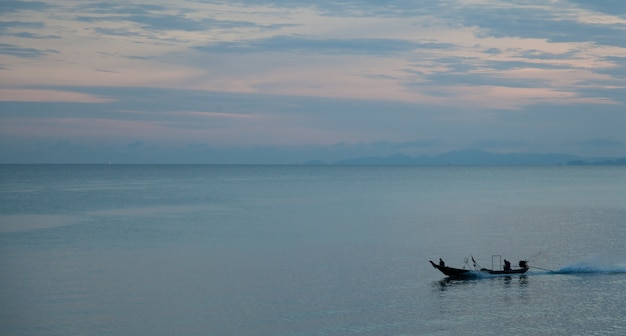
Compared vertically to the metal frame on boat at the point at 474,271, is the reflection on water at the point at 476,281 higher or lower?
lower

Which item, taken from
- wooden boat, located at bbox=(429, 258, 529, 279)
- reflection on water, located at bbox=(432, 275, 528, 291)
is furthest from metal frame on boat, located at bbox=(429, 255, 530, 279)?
reflection on water, located at bbox=(432, 275, 528, 291)

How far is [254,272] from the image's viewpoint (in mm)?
45438

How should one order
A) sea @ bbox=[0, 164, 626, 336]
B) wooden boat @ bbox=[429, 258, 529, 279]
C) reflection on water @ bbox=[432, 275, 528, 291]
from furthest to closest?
wooden boat @ bbox=[429, 258, 529, 279], reflection on water @ bbox=[432, 275, 528, 291], sea @ bbox=[0, 164, 626, 336]

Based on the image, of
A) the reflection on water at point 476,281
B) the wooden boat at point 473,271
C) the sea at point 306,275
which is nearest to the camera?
the sea at point 306,275

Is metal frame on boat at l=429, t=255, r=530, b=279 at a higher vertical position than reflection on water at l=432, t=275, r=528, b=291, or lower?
higher

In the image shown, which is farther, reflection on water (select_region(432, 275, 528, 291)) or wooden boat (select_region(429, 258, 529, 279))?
wooden boat (select_region(429, 258, 529, 279))

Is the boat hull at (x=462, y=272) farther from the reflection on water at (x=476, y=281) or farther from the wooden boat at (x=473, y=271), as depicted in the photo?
the reflection on water at (x=476, y=281)

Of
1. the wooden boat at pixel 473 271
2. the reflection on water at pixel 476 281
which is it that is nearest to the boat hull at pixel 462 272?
the wooden boat at pixel 473 271

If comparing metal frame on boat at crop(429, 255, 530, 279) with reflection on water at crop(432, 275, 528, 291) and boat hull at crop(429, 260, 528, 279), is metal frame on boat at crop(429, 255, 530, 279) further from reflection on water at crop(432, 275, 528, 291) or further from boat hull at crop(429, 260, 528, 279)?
reflection on water at crop(432, 275, 528, 291)

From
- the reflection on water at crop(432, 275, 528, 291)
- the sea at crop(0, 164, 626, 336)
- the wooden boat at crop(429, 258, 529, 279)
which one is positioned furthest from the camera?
the wooden boat at crop(429, 258, 529, 279)

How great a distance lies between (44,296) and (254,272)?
12.8 metres

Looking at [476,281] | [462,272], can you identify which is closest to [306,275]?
[462,272]

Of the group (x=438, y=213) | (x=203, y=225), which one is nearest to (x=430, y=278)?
(x=203, y=225)

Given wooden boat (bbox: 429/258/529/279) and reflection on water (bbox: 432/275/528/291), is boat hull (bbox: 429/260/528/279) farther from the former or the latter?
reflection on water (bbox: 432/275/528/291)
